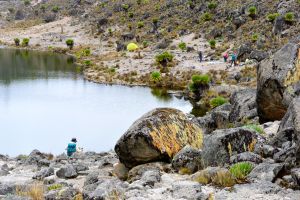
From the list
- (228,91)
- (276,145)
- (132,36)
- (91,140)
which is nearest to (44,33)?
(132,36)

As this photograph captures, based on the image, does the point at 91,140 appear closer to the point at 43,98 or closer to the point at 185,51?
the point at 43,98

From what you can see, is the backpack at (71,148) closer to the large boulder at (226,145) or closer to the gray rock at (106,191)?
the large boulder at (226,145)

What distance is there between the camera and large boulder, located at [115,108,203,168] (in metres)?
17.5

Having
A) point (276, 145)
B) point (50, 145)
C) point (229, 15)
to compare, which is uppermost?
point (229, 15)

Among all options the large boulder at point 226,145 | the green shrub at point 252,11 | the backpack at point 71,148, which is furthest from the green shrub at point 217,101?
the green shrub at point 252,11

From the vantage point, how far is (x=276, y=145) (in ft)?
51.2

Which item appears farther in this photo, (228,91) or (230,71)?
(230,71)

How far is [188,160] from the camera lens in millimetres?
16312

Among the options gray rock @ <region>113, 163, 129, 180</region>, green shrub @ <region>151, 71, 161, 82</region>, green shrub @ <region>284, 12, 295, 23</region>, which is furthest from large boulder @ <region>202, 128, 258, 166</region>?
green shrub @ <region>284, 12, 295, 23</region>

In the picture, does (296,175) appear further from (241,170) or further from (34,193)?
(34,193)

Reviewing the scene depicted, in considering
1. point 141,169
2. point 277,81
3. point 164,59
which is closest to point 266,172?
point 141,169

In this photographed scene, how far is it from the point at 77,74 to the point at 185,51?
2069 centimetres

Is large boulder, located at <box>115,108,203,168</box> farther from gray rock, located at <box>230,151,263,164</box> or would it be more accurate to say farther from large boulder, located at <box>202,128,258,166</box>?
gray rock, located at <box>230,151,263,164</box>

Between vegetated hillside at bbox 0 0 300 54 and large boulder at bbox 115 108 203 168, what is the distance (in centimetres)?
5165
